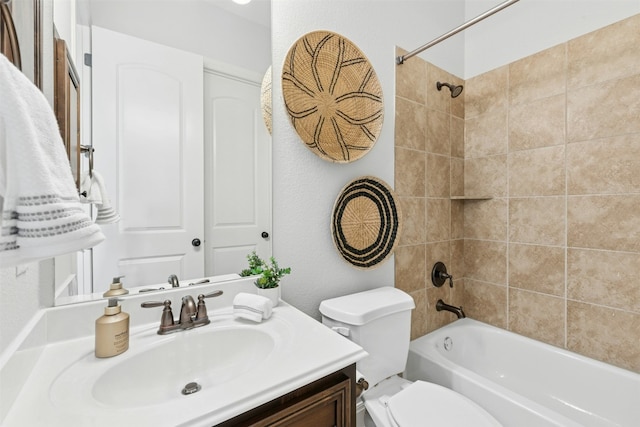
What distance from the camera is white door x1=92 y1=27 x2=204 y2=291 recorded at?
2.97 feet

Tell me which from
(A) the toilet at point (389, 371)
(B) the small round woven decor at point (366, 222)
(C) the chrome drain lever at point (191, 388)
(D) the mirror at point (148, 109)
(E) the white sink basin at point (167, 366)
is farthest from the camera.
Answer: (B) the small round woven decor at point (366, 222)

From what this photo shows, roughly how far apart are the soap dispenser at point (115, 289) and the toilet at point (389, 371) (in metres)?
0.73

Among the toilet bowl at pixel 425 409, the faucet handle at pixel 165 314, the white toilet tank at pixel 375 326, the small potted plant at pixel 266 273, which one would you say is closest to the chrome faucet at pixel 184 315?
the faucet handle at pixel 165 314

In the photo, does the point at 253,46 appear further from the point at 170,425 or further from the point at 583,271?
the point at 583,271

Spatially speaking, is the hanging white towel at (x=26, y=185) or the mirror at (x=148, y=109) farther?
the mirror at (x=148, y=109)

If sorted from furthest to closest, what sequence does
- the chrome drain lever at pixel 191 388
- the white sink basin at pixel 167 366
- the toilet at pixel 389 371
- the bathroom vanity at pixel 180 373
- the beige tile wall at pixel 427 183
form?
the beige tile wall at pixel 427 183 → the toilet at pixel 389 371 → the chrome drain lever at pixel 191 388 → the white sink basin at pixel 167 366 → the bathroom vanity at pixel 180 373

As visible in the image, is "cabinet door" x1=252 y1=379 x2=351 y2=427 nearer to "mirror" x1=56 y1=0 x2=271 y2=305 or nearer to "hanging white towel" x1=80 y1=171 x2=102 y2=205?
"mirror" x1=56 y1=0 x2=271 y2=305

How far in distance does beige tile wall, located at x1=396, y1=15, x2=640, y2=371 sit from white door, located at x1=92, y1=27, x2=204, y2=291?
1070mm

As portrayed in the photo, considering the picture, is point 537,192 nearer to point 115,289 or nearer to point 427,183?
point 427,183

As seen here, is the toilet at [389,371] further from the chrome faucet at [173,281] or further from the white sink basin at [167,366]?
the chrome faucet at [173,281]

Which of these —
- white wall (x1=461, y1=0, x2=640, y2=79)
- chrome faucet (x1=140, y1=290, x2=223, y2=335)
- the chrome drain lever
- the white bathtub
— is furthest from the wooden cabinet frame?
white wall (x1=461, y1=0, x2=640, y2=79)

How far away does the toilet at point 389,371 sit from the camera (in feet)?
3.30

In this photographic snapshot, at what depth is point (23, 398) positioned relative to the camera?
58 cm

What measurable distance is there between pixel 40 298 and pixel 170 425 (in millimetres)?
574
